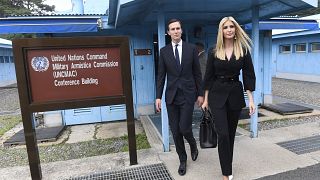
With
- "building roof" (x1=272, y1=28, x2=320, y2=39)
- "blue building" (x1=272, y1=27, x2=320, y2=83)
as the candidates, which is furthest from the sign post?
"building roof" (x1=272, y1=28, x2=320, y2=39)

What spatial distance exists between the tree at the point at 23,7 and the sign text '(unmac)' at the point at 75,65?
26645 mm

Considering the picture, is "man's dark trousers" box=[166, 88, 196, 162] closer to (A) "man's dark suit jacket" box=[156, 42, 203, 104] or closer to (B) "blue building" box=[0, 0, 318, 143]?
→ (A) "man's dark suit jacket" box=[156, 42, 203, 104]

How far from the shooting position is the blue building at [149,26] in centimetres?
420

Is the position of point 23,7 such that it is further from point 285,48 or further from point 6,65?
point 285,48

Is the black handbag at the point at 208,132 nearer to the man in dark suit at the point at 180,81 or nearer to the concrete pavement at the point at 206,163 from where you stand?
the man in dark suit at the point at 180,81

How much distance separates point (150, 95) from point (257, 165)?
12.4ft

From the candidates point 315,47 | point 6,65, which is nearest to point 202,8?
point 315,47

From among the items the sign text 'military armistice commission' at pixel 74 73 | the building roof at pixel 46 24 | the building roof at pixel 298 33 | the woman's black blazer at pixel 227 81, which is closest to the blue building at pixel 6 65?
the building roof at pixel 46 24

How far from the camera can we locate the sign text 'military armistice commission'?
3.40m

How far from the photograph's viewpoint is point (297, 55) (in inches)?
573

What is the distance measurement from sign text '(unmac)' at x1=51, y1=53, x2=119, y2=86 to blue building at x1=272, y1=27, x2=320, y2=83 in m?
11.5

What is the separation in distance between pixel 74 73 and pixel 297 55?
14.2m

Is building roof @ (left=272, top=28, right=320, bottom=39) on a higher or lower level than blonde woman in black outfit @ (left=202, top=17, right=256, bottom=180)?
higher

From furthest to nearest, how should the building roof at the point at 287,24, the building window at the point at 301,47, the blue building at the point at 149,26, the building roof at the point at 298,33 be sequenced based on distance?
the building window at the point at 301,47 < the building roof at the point at 298,33 < the building roof at the point at 287,24 < the blue building at the point at 149,26
